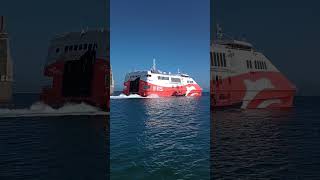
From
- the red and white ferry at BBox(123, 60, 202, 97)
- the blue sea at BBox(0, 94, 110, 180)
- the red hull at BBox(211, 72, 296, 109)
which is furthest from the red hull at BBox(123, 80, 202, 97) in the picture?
the blue sea at BBox(0, 94, 110, 180)

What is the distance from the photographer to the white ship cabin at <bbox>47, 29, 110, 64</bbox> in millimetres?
49750

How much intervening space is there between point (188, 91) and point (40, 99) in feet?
235

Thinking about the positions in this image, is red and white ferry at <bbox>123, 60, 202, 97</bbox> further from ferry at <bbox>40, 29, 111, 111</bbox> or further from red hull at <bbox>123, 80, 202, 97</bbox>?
ferry at <bbox>40, 29, 111, 111</bbox>

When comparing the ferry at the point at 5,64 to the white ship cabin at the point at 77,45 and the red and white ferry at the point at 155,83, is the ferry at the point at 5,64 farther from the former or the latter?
the red and white ferry at the point at 155,83

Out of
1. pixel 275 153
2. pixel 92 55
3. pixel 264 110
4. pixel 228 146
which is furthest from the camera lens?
pixel 264 110

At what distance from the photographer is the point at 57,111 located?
53688 mm

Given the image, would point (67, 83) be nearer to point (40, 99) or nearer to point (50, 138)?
point (40, 99)

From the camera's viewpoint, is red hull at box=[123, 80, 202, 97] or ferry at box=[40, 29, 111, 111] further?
red hull at box=[123, 80, 202, 97]

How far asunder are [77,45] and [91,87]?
702 cm

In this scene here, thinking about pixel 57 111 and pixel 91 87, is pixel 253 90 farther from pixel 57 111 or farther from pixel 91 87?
pixel 57 111

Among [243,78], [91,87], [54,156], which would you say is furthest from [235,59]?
[54,156]

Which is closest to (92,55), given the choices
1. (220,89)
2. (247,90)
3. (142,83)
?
(220,89)

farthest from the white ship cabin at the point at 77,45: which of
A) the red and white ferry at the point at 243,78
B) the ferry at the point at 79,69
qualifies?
the red and white ferry at the point at 243,78

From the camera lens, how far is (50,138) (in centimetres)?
2872
